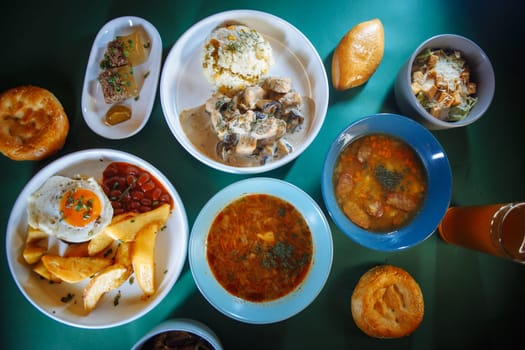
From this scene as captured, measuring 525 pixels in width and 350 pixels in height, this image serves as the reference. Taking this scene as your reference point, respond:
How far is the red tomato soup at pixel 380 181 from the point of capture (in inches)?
67.8

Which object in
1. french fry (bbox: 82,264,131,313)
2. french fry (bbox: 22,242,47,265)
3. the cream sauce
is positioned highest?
the cream sauce

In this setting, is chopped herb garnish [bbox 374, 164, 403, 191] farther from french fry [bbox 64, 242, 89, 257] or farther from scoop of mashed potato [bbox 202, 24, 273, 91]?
french fry [bbox 64, 242, 89, 257]

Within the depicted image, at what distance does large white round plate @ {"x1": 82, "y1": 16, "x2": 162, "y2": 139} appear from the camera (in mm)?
1815

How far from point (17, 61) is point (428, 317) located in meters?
2.55

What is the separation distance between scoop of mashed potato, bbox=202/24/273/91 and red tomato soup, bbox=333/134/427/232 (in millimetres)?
619

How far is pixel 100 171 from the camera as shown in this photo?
1.79 m

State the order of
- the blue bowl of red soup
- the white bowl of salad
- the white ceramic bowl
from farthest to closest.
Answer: the white bowl of salad, the blue bowl of red soup, the white ceramic bowl

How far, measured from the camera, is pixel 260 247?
1.79 m

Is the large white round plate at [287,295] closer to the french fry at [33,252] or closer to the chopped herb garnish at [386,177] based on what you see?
the chopped herb garnish at [386,177]

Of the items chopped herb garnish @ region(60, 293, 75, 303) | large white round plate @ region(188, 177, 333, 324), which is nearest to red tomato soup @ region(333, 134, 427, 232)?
large white round plate @ region(188, 177, 333, 324)

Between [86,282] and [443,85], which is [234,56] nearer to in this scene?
[443,85]

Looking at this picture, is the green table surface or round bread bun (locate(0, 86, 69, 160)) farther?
the green table surface

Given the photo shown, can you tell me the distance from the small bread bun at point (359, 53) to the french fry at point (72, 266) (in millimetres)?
1460

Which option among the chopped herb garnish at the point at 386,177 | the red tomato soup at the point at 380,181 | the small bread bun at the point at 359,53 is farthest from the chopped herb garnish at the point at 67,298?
the small bread bun at the point at 359,53
